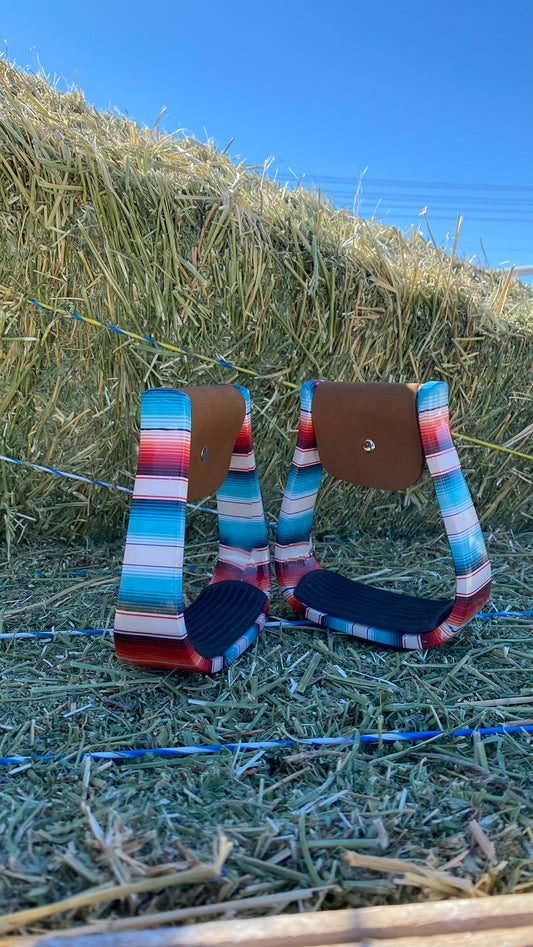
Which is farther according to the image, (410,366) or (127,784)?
(410,366)

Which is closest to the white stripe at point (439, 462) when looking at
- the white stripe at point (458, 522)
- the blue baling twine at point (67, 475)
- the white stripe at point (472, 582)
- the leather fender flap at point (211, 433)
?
the white stripe at point (458, 522)

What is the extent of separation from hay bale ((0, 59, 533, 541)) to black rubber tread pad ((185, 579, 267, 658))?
0.66m

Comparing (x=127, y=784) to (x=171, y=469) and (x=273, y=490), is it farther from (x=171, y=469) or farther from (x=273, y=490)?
(x=273, y=490)

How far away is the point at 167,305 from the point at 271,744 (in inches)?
56.5

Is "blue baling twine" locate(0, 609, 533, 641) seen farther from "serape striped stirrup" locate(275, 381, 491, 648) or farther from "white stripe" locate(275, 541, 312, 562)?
"white stripe" locate(275, 541, 312, 562)

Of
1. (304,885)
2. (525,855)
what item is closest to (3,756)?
(304,885)

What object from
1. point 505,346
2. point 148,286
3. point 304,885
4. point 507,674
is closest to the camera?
point 304,885

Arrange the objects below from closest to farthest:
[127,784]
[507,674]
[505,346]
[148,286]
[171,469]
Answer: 1. [127,784]
2. [171,469]
3. [507,674]
4. [148,286]
5. [505,346]

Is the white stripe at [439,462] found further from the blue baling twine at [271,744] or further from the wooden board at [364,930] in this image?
the wooden board at [364,930]

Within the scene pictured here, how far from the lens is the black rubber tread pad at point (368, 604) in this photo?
1.74 m

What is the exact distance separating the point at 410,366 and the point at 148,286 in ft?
3.26

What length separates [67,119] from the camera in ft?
7.55

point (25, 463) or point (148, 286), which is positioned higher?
point (148, 286)

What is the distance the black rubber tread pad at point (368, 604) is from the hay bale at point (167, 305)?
65 cm
